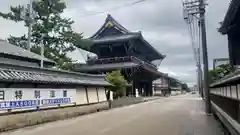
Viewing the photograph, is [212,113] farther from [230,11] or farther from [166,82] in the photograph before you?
[166,82]

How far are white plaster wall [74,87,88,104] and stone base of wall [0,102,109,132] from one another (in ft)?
1.83

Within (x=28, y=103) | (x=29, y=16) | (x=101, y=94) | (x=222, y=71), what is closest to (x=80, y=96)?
(x=101, y=94)

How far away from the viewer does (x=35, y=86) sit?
17.7 meters

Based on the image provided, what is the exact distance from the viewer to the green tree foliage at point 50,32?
38969mm

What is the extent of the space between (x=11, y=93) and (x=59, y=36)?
26.4 meters

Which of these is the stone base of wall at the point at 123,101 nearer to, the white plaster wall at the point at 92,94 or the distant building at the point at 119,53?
the white plaster wall at the point at 92,94

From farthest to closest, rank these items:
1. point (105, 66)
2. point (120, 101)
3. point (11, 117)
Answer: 1. point (105, 66)
2. point (120, 101)
3. point (11, 117)

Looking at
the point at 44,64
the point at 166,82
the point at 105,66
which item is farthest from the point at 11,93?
the point at 166,82

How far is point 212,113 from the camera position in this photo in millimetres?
21172

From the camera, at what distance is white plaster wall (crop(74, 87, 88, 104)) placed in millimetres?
23003

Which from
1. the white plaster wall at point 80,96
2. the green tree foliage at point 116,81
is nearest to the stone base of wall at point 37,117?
the white plaster wall at point 80,96

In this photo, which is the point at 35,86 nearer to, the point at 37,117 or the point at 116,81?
the point at 37,117

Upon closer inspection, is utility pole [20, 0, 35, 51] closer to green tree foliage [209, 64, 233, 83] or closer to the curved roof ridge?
green tree foliage [209, 64, 233, 83]

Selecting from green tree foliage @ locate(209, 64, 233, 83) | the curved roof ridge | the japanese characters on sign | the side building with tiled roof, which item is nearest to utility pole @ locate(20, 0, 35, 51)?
the side building with tiled roof
